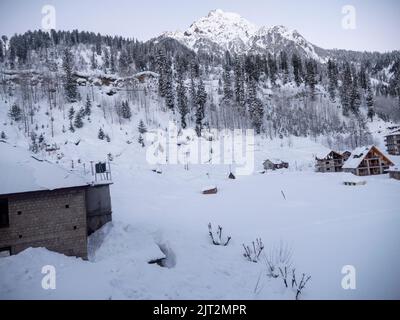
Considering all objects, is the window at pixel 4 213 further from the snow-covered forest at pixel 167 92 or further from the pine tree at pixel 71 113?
the pine tree at pixel 71 113

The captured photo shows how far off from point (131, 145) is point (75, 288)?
44.5 metres

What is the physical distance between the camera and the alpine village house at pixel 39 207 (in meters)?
12.9

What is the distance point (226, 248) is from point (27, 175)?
12526 mm

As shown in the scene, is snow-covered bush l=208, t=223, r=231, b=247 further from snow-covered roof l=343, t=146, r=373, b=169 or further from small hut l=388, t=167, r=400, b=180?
snow-covered roof l=343, t=146, r=373, b=169

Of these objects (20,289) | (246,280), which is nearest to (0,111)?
(20,289)

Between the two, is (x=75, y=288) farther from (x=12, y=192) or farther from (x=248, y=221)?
(x=248, y=221)

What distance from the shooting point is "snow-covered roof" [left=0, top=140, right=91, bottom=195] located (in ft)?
42.9

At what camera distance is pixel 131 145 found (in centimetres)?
5362

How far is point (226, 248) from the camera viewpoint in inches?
684

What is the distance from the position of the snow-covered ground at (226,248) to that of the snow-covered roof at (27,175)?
10.6 ft

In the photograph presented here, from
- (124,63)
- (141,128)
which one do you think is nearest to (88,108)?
(141,128)

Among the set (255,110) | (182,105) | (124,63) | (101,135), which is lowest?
(101,135)

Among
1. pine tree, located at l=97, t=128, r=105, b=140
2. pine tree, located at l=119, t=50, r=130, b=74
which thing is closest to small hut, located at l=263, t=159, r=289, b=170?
pine tree, located at l=97, t=128, r=105, b=140

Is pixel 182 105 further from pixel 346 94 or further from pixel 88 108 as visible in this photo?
pixel 346 94
